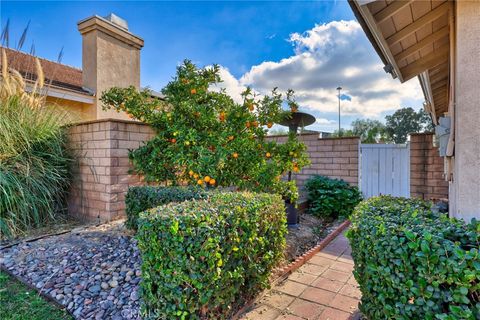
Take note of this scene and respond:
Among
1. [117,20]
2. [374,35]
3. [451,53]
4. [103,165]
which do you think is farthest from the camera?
[117,20]

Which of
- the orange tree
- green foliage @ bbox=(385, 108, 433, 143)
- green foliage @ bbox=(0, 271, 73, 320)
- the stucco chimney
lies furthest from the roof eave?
green foliage @ bbox=(385, 108, 433, 143)

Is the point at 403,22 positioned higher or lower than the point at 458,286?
higher

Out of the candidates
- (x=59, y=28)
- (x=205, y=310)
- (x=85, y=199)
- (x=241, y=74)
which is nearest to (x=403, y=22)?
(x=205, y=310)

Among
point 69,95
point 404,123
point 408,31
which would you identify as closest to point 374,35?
point 408,31

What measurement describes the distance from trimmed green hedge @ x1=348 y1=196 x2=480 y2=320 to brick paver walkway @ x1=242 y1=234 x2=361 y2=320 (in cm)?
58

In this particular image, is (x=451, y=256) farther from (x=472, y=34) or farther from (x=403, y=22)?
(x=403, y=22)

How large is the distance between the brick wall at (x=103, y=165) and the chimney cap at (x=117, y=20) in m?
5.00

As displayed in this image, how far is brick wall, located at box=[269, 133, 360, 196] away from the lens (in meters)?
5.79

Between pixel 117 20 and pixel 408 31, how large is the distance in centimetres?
815

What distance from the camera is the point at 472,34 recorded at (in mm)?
1777

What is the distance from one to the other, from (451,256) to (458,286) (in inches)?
5.5

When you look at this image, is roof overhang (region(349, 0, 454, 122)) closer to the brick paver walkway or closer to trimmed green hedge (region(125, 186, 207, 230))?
trimmed green hedge (region(125, 186, 207, 230))

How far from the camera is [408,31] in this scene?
2928 mm

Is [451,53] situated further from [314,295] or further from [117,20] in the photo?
[117,20]
